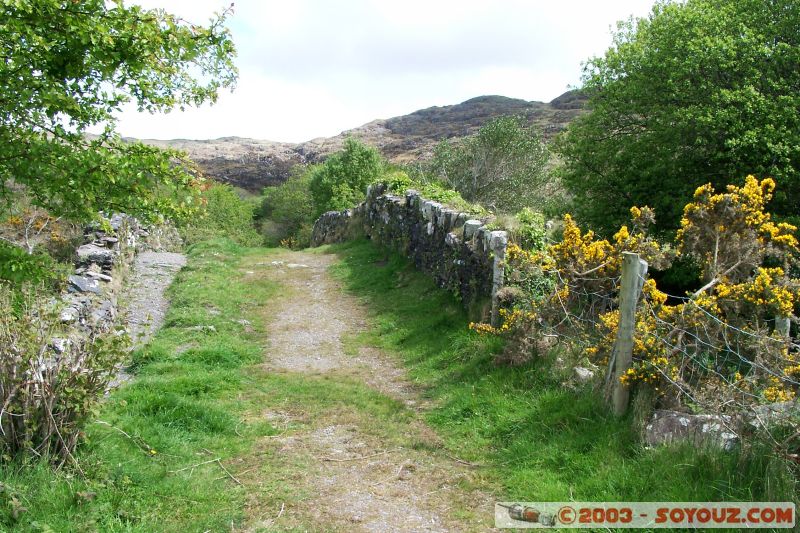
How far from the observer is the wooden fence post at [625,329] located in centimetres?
577

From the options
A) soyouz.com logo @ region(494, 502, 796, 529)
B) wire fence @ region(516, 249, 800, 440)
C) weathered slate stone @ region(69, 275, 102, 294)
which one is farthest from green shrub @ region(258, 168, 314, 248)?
soyouz.com logo @ region(494, 502, 796, 529)

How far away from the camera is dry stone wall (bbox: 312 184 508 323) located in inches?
365

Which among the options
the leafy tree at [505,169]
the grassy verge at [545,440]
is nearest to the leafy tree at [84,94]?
the grassy verge at [545,440]

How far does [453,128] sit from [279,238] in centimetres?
5523

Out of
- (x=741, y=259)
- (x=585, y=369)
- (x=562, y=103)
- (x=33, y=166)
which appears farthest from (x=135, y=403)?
(x=562, y=103)

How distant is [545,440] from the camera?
592 centimetres

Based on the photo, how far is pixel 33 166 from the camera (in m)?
A: 5.73

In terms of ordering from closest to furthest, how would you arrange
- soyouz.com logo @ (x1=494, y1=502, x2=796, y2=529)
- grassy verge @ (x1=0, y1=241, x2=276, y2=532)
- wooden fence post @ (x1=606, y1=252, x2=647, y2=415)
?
soyouz.com logo @ (x1=494, y1=502, x2=796, y2=529) → grassy verge @ (x1=0, y1=241, x2=276, y2=532) → wooden fence post @ (x1=606, y1=252, x2=647, y2=415)

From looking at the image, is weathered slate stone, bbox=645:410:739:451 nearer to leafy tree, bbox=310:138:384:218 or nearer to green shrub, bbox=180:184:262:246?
green shrub, bbox=180:184:262:246

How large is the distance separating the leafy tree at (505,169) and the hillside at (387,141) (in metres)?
39.1

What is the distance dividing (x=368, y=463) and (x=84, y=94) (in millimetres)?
4921

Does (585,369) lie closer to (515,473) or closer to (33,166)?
(515,473)

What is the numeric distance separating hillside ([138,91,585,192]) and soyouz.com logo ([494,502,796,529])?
7006 centimetres

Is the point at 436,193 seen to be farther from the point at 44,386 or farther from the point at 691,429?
the point at 44,386
